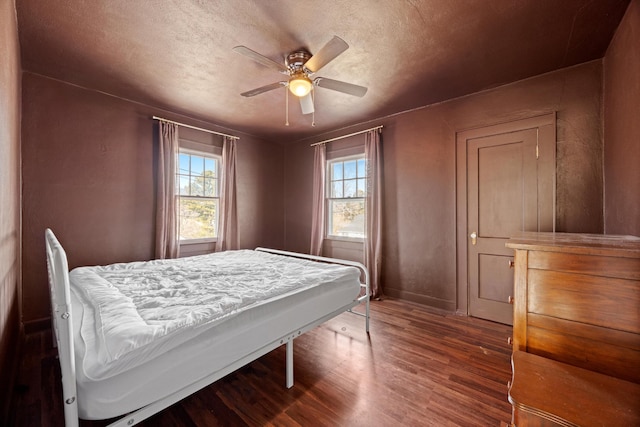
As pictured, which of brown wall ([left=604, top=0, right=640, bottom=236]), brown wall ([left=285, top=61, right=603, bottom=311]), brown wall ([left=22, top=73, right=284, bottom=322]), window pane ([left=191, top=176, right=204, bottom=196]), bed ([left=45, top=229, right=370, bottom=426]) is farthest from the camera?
window pane ([left=191, top=176, right=204, bottom=196])

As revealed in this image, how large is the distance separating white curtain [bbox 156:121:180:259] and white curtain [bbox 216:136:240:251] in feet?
2.25

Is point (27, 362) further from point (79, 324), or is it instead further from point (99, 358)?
point (99, 358)

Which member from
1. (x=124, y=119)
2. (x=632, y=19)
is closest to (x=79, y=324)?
(x=124, y=119)

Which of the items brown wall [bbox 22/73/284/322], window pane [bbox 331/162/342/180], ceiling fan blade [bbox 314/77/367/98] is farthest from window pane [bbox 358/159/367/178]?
brown wall [bbox 22/73/284/322]

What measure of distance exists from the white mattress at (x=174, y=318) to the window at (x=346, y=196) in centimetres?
191

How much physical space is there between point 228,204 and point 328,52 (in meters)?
3.00

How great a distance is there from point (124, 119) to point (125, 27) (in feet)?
5.37

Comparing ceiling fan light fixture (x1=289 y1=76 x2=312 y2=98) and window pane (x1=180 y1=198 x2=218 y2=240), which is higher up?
ceiling fan light fixture (x1=289 y1=76 x2=312 y2=98)

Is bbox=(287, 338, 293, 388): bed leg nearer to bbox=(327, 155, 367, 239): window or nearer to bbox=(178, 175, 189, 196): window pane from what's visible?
bbox=(327, 155, 367, 239): window

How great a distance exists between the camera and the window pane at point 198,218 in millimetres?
3846

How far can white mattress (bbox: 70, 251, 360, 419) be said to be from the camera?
3.39 ft

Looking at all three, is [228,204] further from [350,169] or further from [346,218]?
[350,169]

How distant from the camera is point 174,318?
1323mm

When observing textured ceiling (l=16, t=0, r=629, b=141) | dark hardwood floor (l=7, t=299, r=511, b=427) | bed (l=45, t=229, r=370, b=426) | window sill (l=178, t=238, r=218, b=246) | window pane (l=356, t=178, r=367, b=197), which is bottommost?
dark hardwood floor (l=7, t=299, r=511, b=427)
